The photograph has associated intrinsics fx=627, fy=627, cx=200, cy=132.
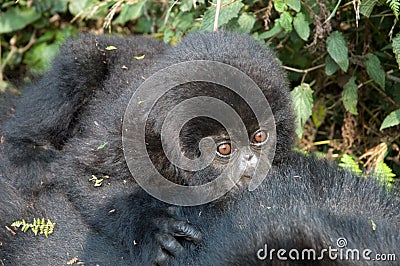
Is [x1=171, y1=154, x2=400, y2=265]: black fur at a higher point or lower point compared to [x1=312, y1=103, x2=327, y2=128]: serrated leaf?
higher

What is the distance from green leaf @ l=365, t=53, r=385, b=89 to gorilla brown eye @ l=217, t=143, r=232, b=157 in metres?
1.12

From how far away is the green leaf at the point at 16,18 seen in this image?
16.3 feet

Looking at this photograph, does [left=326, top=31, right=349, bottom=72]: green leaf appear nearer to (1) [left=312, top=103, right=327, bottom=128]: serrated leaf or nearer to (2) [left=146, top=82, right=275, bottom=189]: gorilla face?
(1) [left=312, top=103, right=327, bottom=128]: serrated leaf

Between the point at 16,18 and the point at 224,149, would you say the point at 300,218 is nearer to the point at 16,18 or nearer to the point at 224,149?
the point at 224,149

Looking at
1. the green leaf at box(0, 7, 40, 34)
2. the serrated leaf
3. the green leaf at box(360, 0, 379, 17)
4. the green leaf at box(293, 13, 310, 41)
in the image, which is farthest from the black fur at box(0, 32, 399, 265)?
the green leaf at box(0, 7, 40, 34)

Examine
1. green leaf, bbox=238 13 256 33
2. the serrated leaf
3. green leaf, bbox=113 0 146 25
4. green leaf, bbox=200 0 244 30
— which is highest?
green leaf, bbox=200 0 244 30

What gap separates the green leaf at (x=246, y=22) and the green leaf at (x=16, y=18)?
2170mm

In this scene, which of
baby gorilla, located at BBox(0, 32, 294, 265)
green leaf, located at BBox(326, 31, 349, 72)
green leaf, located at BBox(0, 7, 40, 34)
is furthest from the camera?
green leaf, located at BBox(0, 7, 40, 34)

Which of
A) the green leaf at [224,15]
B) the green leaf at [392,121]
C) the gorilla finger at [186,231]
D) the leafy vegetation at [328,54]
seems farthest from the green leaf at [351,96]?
the gorilla finger at [186,231]

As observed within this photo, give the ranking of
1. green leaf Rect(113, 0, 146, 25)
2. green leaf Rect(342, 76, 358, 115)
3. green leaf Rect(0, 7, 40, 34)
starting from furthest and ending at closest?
green leaf Rect(0, 7, 40, 34), green leaf Rect(113, 0, 146, 25), green leaf Rect(342, 76, 358, 115)

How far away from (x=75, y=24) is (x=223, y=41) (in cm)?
261

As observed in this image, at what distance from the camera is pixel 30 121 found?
332 cm

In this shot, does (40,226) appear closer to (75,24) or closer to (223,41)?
(223,41)

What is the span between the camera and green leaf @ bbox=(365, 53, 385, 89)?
11.5ft
